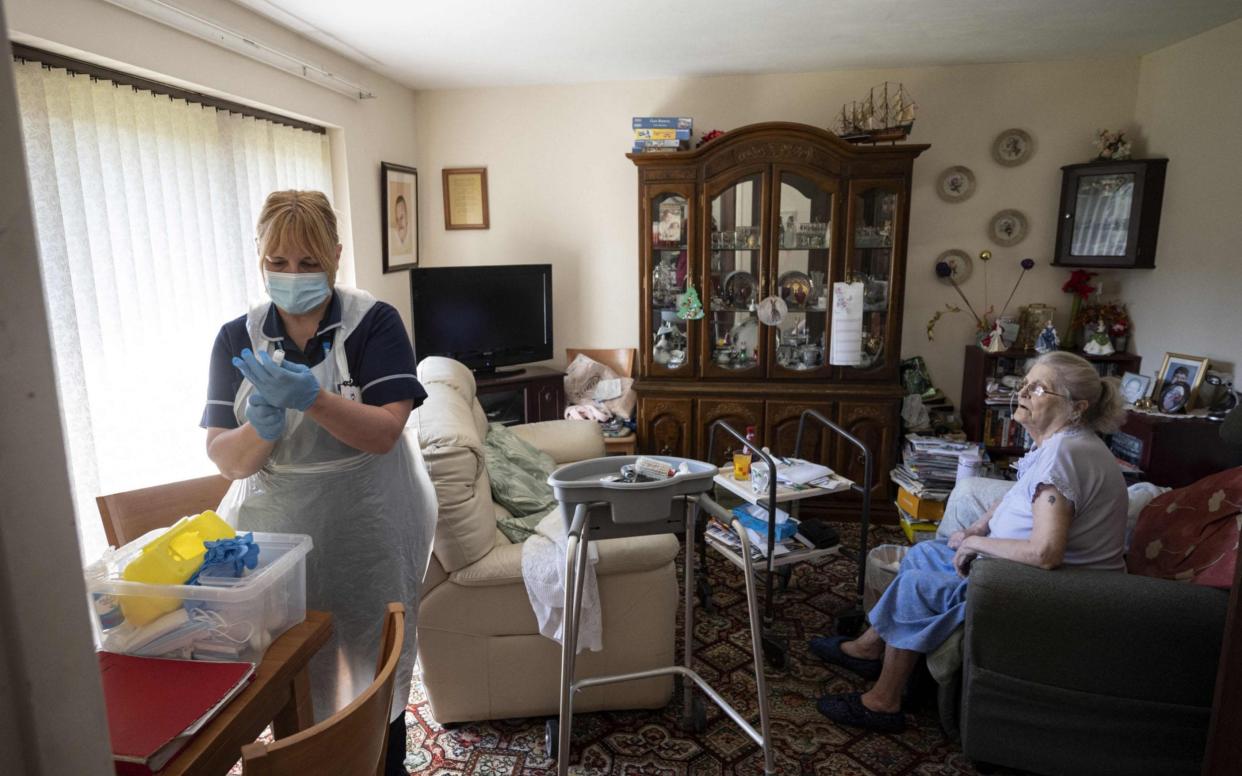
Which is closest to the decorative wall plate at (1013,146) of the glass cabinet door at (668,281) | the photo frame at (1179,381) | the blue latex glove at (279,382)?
the photo frame at (1179,381)

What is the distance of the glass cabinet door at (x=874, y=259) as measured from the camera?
349 centimetres

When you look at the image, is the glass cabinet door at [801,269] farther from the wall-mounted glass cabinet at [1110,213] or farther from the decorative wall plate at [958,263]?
the wall-mounted glass cabinet at [1110,213]

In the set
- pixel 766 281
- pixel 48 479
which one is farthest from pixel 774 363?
pixel 48 479

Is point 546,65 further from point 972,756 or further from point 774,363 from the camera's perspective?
point 972,756

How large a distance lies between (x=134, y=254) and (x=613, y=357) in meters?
2.53

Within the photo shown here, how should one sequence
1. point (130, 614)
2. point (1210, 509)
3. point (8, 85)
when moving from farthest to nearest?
point (1210, 509)
point (130, 614)
point (8, 85)

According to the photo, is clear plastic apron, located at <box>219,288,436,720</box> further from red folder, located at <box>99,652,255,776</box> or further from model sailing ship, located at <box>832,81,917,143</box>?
model sailing ship, located at <box>832,81,917,143</box>

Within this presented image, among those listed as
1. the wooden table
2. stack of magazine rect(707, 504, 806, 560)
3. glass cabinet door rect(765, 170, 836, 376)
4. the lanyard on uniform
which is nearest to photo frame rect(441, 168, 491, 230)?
glass cabinet door rect(765, 170, 836, 376)

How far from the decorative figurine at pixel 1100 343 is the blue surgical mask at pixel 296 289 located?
377 cm

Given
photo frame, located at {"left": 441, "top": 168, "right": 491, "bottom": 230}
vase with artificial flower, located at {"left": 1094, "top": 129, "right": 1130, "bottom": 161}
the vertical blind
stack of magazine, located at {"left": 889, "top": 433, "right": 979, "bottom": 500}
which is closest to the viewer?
the vertical blind

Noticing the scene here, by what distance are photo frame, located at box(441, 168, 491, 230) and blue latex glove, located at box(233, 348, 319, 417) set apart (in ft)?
10.1

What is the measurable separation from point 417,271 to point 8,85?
333cm

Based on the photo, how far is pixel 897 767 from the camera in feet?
6.37

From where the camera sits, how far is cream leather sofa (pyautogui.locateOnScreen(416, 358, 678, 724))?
6.62ft
